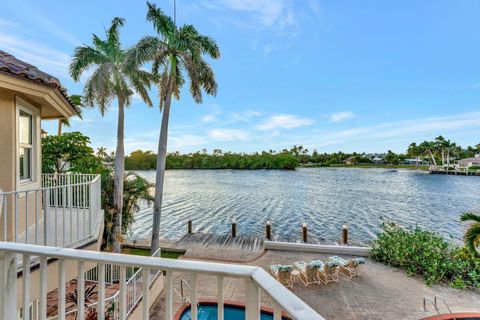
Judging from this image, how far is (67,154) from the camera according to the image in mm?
9047

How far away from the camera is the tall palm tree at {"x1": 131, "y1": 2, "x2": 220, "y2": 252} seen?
10203 millimetres

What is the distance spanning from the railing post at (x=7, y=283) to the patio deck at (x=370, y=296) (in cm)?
567

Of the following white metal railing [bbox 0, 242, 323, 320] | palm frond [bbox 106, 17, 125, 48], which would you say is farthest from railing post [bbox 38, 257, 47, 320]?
palm frond [bbox 106, 17, 125, 48]

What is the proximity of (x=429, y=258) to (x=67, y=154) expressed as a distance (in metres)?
14.0

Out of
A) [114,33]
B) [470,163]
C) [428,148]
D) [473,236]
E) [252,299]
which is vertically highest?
[114,33]

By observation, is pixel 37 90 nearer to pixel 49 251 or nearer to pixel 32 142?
pixel 32 142

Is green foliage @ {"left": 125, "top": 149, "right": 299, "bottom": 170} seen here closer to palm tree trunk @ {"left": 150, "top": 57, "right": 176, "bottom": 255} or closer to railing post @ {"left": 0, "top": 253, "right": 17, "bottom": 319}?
palm tree trunk @ {"left": 150, "top": 57, "right": 176, "bottom": 255}

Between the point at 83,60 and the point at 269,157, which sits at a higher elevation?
the point at 83,60

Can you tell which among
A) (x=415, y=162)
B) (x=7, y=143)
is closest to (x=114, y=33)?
(x=7, y=143)

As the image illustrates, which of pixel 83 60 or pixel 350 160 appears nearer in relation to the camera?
pixel 83 60

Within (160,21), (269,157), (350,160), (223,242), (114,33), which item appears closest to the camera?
(160,21)

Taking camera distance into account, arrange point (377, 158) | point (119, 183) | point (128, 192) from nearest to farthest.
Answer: point (119, 183) < point (128, 192) < point (377, 158)

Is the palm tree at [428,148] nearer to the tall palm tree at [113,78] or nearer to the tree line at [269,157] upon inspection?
the tree line at [269,157]

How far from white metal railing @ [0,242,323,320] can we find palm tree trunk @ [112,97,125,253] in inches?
348
